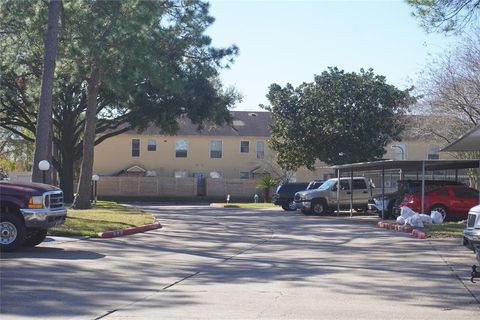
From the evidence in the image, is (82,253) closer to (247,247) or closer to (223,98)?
(247,247)

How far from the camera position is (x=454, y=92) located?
31672mm

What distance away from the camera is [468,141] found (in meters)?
19.1

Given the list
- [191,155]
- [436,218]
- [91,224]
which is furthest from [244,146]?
[91,224]

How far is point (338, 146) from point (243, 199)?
14603 mm

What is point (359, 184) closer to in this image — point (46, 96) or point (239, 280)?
point (46, 96)

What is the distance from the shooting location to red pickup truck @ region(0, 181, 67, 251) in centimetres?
1412

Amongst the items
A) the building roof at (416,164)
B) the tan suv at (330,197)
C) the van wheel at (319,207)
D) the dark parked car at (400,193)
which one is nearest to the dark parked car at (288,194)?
the tan suv at (330,197)

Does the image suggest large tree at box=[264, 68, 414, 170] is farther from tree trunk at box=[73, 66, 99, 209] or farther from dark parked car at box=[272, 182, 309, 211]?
tree trunk at box=[73, 66, 99, 209]

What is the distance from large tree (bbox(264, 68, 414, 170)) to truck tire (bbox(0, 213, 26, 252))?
3145 cm

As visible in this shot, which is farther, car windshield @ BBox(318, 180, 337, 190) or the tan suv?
car windshield @ BBox(318, 180, 337, 190)

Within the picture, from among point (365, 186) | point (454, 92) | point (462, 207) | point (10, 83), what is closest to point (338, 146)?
point (365, 186)

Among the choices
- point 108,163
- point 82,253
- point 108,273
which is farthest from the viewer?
point 108,163

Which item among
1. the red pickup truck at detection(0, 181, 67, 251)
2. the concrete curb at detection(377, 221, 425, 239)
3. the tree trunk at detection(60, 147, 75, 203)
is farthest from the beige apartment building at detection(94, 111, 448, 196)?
the red pickup truck at detection(0, 181, 67, 251)

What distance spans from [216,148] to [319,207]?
97.4 feet
